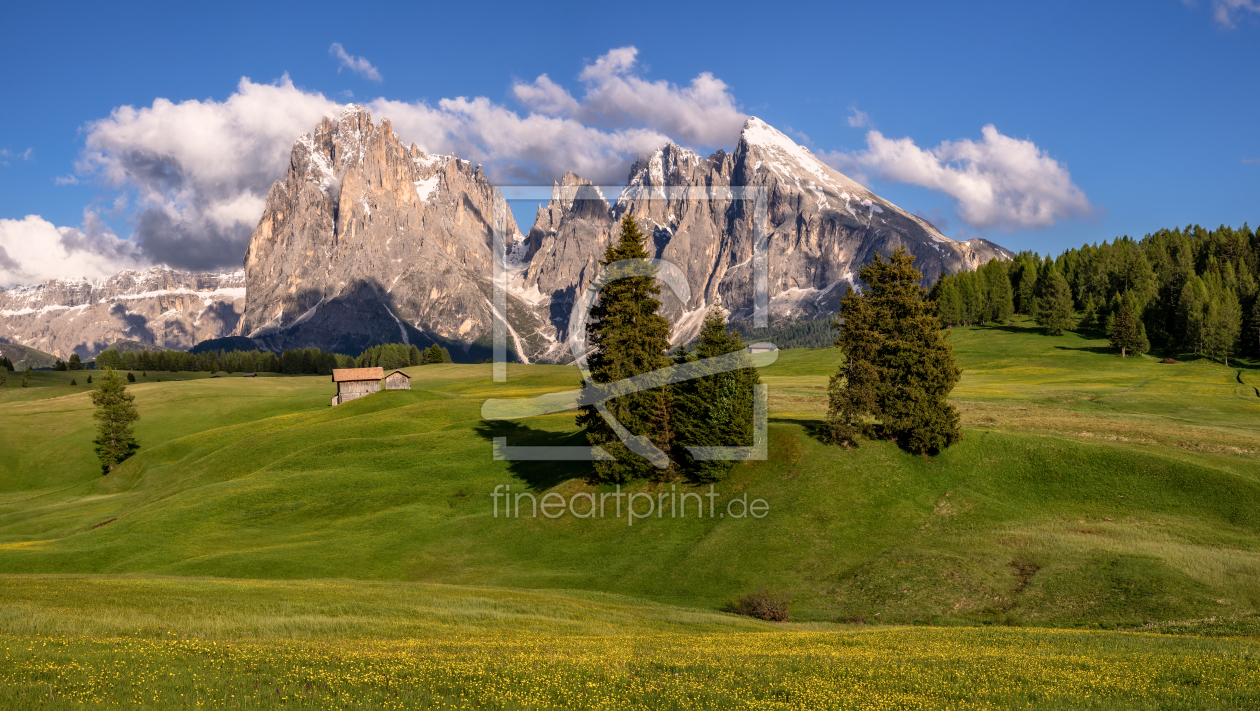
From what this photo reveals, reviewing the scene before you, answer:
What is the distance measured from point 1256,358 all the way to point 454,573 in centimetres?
14166

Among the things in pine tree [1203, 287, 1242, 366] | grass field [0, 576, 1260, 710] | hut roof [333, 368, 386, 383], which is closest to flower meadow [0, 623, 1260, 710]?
grass field [0, 576, 1260, 710]

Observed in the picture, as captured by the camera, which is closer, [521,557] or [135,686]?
[135,686]

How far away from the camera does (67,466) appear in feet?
295

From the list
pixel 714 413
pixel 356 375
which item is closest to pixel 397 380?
pixel 356 375

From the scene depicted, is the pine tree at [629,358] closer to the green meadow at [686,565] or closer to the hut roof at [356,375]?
the green meadow at [686,565]

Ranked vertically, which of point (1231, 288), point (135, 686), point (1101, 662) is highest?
point (1231, 288)

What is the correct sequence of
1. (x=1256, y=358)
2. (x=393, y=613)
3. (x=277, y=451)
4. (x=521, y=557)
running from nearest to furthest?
(x=393, y=613), (x=521, y=557), (x=277, y=451), (x=1256, y=358)

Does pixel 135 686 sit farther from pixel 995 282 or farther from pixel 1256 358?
pixel 995 282

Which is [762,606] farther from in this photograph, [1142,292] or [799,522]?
[1142,292]

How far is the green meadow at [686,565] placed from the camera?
1602 centimetres

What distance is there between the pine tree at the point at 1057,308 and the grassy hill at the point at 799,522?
75.3 m

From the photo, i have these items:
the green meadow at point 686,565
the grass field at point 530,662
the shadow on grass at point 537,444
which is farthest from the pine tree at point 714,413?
the grass field at point 530,662

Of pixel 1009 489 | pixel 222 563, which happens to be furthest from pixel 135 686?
pixel 1009 489

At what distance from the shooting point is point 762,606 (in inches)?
1254
